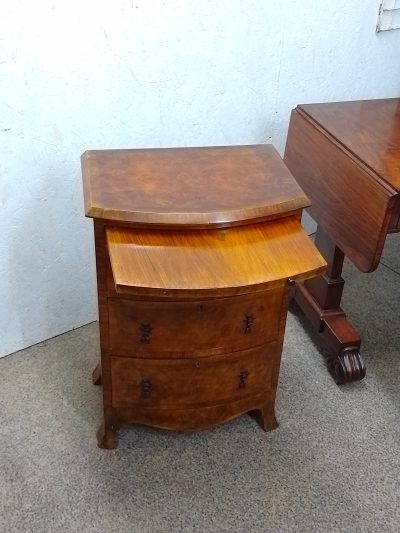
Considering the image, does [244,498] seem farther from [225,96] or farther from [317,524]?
[225,96]

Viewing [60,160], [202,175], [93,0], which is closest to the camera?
[202,175]

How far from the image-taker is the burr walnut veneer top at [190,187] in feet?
3.76

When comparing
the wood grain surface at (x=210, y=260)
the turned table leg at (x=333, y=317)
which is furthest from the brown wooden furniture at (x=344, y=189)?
the wood grain surface at (x=210, y=260)

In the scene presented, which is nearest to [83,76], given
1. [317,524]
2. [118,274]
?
[118,274]

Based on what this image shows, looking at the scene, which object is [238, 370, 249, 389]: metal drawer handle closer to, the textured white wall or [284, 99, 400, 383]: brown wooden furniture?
[284, 99, 400, 383]: brown wooden furniture

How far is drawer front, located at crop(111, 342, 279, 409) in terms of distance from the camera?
1332 mm

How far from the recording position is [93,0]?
4.62 feet

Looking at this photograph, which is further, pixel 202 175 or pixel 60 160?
pixel 60 160

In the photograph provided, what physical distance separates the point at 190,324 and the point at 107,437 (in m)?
0.43

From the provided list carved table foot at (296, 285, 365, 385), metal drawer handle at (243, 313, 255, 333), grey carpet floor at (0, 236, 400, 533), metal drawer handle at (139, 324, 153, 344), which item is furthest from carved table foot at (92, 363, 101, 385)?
carved table foot at (296, 285, 365, 385)

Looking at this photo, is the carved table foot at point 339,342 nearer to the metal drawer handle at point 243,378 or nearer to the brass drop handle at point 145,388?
the metal drawer handle at point 243,378

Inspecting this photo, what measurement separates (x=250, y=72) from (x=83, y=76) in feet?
1.71

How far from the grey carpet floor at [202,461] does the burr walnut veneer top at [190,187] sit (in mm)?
649

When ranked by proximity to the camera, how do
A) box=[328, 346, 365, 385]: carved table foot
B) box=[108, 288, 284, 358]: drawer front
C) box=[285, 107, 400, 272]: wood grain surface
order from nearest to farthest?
box=[108, 288, 284, 358]: drawer front, box=[285, 107, 400, 272]: wood grain surface, box=[328, 346, 365, 385]: carved table foot
